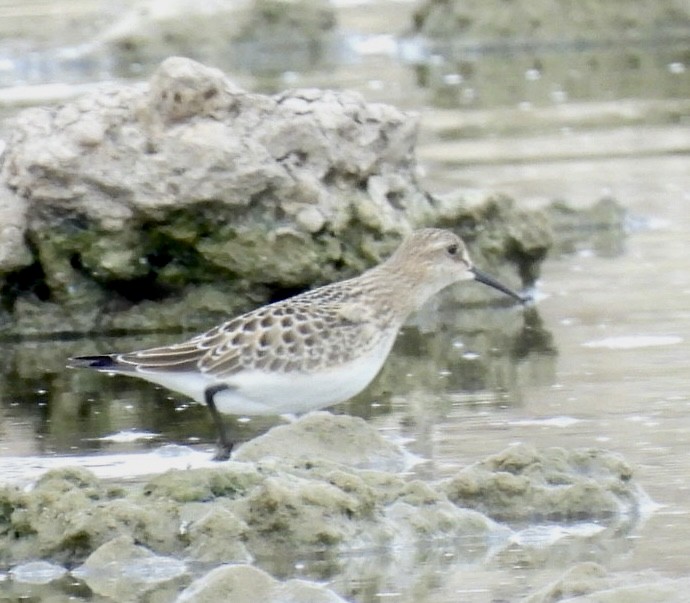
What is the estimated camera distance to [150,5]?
74.9 feet

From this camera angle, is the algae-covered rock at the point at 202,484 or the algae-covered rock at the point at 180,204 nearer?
the algae-covered rock at the point at 202,484

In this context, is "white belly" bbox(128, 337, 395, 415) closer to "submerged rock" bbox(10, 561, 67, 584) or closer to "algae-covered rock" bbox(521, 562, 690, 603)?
"submerged rock" bbox(10, 561, 67, 584)

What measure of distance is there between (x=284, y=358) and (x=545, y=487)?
134cm

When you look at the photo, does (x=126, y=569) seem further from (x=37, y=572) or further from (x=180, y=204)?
(x=180, y=204)

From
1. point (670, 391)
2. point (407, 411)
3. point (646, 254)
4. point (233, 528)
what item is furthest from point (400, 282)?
point (646, 254)

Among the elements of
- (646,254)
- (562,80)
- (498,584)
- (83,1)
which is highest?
(83,1)

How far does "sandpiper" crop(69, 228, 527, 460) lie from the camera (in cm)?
691

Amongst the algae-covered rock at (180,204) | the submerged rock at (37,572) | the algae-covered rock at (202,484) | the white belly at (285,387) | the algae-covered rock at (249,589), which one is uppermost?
the algae-covered rock at (180,204)

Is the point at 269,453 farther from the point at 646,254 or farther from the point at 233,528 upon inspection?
the point at 646,254

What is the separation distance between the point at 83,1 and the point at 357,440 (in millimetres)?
20873

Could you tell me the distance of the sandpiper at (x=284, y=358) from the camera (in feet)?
22.7

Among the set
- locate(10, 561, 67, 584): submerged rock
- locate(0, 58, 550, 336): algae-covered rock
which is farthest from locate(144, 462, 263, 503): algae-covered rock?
locate(0, 58, 550, 336): algae-covered rock

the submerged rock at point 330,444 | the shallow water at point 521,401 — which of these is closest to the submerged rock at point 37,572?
the shallow water at point 521,401

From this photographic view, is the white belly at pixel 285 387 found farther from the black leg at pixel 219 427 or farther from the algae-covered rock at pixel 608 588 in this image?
the algae-covered rock at pixel 608 588
